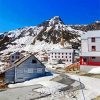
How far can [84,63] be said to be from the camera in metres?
68.1

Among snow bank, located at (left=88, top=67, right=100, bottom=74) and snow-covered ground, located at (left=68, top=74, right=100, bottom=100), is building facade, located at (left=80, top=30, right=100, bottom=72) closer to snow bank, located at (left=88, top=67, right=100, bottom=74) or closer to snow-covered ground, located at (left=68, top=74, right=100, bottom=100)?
snow bank, located at (left=88, top=67, right=100, bottom=74)

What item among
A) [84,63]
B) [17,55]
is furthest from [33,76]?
[17,55]

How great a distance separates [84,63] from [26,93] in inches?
1023

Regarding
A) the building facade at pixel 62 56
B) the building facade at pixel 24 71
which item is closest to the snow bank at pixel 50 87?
the building facade at pixel 24 71

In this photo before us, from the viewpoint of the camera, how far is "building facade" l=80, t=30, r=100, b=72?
6606cm

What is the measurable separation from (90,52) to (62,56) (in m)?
70.1

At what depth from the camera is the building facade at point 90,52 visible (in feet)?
217

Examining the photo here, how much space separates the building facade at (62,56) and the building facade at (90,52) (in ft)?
198

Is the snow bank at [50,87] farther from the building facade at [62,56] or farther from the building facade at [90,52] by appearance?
the building facade at [62,56]

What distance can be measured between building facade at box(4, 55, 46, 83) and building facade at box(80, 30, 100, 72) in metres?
11.8

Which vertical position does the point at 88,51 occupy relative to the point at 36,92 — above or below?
above

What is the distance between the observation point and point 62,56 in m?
137

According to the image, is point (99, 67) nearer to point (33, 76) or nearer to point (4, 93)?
point (33, 76)

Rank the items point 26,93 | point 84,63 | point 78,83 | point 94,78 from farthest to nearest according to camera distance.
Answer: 1. point 84,63
2. point 94,78
3. point 78,83
4. point 26,93
